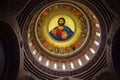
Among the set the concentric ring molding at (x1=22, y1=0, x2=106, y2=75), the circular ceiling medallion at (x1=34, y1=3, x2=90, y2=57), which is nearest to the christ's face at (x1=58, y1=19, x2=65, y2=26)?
the circular ceiling medallion at (x1=34, y1=3, x2=90, y2=57)

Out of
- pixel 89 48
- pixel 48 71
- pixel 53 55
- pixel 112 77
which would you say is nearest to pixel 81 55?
pixel 89 48

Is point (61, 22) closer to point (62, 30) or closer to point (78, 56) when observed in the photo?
point (62, 30)

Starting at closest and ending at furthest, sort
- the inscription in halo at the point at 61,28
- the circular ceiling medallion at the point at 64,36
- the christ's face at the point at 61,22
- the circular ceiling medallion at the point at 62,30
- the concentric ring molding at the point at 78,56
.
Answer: the concentric ring molding at the point at 78,56, the circular ceiling medallion at the point at 64,36, the circular ceiling medallion at the point at 62,30, the inscription in halo at the point at 61,28, the christ's face at the point at 61,22

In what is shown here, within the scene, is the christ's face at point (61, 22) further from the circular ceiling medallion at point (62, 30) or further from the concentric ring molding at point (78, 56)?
the concentric ring molding at point (78, 56)

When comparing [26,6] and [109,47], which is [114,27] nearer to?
[109,47]

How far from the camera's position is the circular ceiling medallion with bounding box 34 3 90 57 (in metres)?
22.7

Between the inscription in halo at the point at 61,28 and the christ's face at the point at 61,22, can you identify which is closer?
the inscription in halo at the point at 61,28

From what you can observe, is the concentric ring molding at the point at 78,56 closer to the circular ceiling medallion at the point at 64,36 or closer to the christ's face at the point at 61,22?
the circular ceiling medallion at the point at 64,36

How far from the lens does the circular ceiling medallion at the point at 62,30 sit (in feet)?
74.4

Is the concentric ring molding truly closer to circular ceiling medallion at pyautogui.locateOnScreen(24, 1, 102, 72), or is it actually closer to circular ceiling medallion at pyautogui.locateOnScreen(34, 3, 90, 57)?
circular ceiling medallion at pyautogui.locateOnScreen(24, 1, 102, 72)

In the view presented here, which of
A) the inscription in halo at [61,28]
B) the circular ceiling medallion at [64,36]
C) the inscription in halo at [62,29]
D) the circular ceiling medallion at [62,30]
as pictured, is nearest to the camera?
the circular ceiling medallion at [64,36]

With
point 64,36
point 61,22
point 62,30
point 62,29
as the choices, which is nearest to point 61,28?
point 62,29

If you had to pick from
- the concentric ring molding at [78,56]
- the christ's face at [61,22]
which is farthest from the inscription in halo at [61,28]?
the concentric ring molding at [78,56]

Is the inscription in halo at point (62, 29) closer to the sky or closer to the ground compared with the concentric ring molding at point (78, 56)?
closer to the sky
